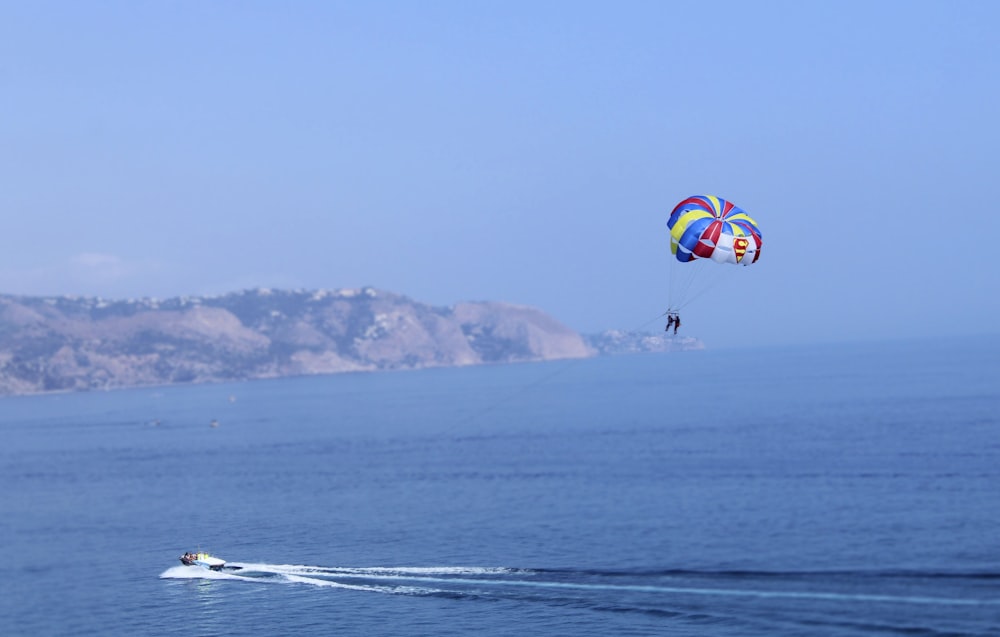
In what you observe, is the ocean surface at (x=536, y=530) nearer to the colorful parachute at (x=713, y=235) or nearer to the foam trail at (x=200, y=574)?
the foam trail at (x=200, y=574)

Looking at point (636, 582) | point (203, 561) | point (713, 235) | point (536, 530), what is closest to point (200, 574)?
point (203, 561)

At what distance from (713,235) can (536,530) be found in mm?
23635

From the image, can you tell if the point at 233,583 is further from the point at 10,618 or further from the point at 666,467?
the point at 666,467

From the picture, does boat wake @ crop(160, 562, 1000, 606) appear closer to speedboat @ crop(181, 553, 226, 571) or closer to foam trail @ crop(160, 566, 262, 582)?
foam trail @ crop(160, 566, 262, 582)

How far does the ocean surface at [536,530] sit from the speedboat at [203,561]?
47 centimetres

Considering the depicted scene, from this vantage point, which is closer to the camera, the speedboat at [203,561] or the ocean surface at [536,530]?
the ocean surface at [536,530]

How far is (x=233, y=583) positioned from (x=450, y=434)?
6828 cm

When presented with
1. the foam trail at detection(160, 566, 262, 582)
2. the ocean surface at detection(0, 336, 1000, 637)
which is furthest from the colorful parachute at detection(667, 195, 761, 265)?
the foam trail at detection(160, 566, 262, 582)

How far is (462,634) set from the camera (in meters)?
41.5

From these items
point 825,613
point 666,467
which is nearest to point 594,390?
point 666,467

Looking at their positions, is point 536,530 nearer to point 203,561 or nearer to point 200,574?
point 203,561

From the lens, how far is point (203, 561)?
51.9 meters

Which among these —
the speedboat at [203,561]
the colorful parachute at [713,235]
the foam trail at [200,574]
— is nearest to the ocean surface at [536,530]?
the foam trail at [200,574]

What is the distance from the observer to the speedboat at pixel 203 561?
51.9m
